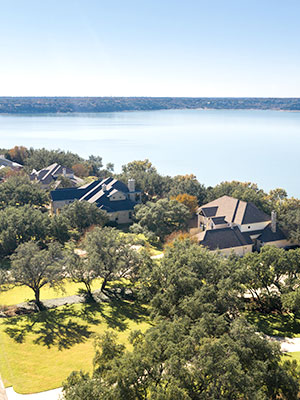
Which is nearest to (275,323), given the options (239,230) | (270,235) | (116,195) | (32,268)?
(239,230)

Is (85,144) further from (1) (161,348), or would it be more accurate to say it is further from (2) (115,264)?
(1) (161,348)

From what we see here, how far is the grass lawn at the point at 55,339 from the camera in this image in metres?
19.5

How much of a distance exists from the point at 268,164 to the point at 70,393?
102960 millimetres

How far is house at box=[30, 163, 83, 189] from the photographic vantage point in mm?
66994

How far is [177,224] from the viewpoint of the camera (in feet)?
150

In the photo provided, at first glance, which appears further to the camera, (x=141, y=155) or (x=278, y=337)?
(x=141, y=155)

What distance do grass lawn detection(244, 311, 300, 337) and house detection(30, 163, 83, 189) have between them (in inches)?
1822

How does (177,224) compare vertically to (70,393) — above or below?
below

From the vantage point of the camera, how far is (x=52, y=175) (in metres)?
69.4

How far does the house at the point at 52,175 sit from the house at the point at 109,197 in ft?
35.1

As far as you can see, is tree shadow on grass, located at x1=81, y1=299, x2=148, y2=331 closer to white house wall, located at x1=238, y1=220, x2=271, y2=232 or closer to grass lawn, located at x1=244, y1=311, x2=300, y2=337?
grass lawn, located at x1=244, y1=311, x2=300, y2=337

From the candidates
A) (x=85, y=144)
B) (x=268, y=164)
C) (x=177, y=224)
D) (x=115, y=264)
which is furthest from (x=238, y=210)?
(x=85, y=144)

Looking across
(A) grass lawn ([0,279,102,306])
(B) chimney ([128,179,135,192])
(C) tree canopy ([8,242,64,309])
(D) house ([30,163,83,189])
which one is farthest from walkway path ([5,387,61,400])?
(D) house ([30,163,83,189])

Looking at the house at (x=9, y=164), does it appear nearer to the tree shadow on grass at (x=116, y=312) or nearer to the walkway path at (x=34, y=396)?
the tree shadow on grass at (x=116, y=312)
